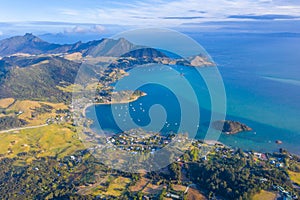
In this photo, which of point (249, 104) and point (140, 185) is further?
point (249, 104)

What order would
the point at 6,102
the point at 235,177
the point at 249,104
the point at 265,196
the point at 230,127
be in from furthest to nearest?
the point at 6,102 → the point at 249,104 → the point at 230,127 → the point at 235,177 → the point at 265,196

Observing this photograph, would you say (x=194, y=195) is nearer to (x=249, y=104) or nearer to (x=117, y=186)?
(x=117, y=186)

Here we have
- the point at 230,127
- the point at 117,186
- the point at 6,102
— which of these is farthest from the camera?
the point at 6,102

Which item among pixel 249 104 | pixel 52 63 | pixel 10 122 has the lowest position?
pixel 10 122

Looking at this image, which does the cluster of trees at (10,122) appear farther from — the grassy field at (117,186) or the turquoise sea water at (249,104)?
the grassy field at (117,186)

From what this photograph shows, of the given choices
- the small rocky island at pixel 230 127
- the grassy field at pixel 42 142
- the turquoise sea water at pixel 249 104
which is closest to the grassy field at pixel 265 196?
the turquoise sea water at pixel 249 104

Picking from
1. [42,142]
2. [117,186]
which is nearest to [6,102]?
[42,142]
